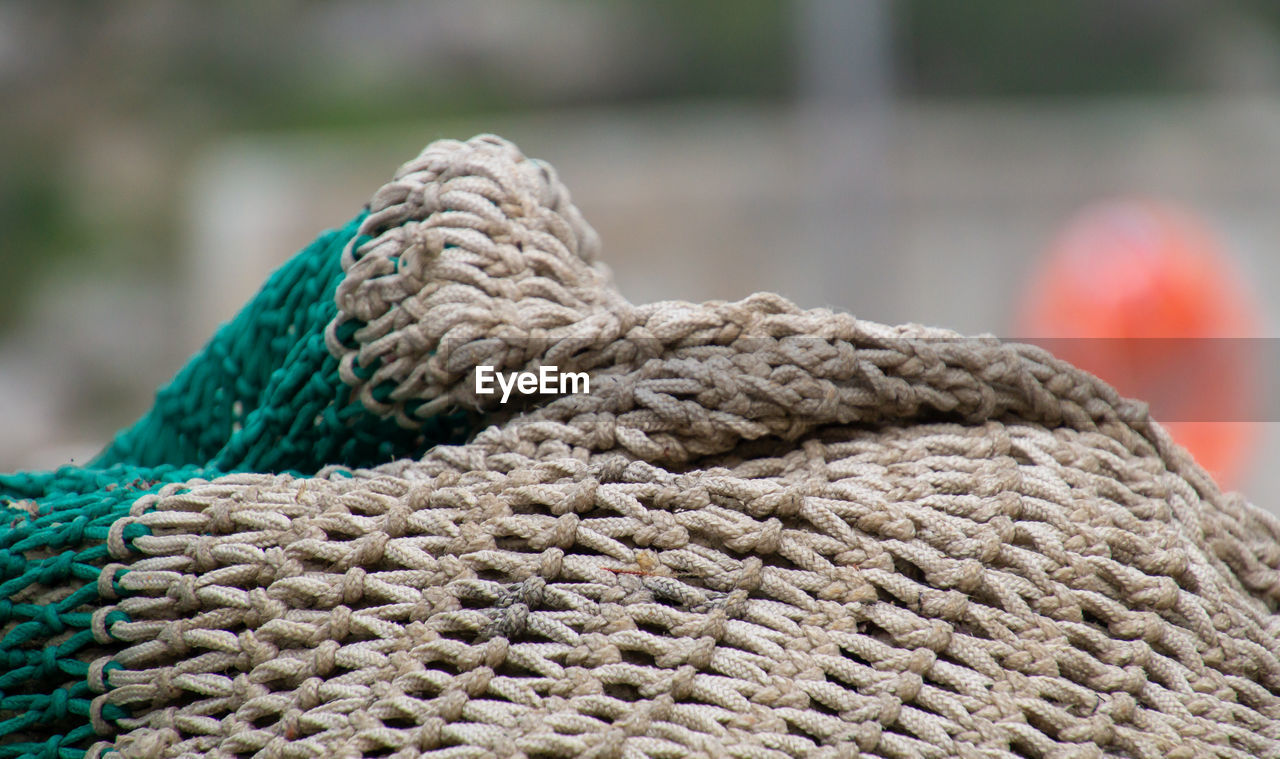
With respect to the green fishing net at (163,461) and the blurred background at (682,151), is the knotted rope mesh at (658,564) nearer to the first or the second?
the green fishing net at (163,461)

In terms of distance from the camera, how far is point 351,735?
0.60m

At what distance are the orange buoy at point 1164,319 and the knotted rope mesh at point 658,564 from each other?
1433 mm

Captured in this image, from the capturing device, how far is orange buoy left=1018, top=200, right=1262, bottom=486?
248 cm

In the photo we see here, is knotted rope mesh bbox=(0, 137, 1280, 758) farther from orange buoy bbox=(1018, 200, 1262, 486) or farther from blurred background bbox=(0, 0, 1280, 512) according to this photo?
blurred background bbox=(0, 0, 1280, 512)

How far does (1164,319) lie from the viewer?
3379mm

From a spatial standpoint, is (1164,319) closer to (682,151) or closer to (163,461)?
(682,151)

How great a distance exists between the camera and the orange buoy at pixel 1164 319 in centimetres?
248

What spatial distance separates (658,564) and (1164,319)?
314 cm

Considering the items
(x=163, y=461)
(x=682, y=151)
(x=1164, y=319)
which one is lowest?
(x=163, y=461)

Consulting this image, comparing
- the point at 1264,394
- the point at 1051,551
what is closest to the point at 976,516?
the point at 1051,551

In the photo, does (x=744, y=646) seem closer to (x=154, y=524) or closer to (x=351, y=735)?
(x=351, y=735)

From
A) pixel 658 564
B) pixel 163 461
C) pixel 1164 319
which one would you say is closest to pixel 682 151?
pixel 1164 319

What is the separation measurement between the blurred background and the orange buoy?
0.02 meters

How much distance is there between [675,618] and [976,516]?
7.1 inches
